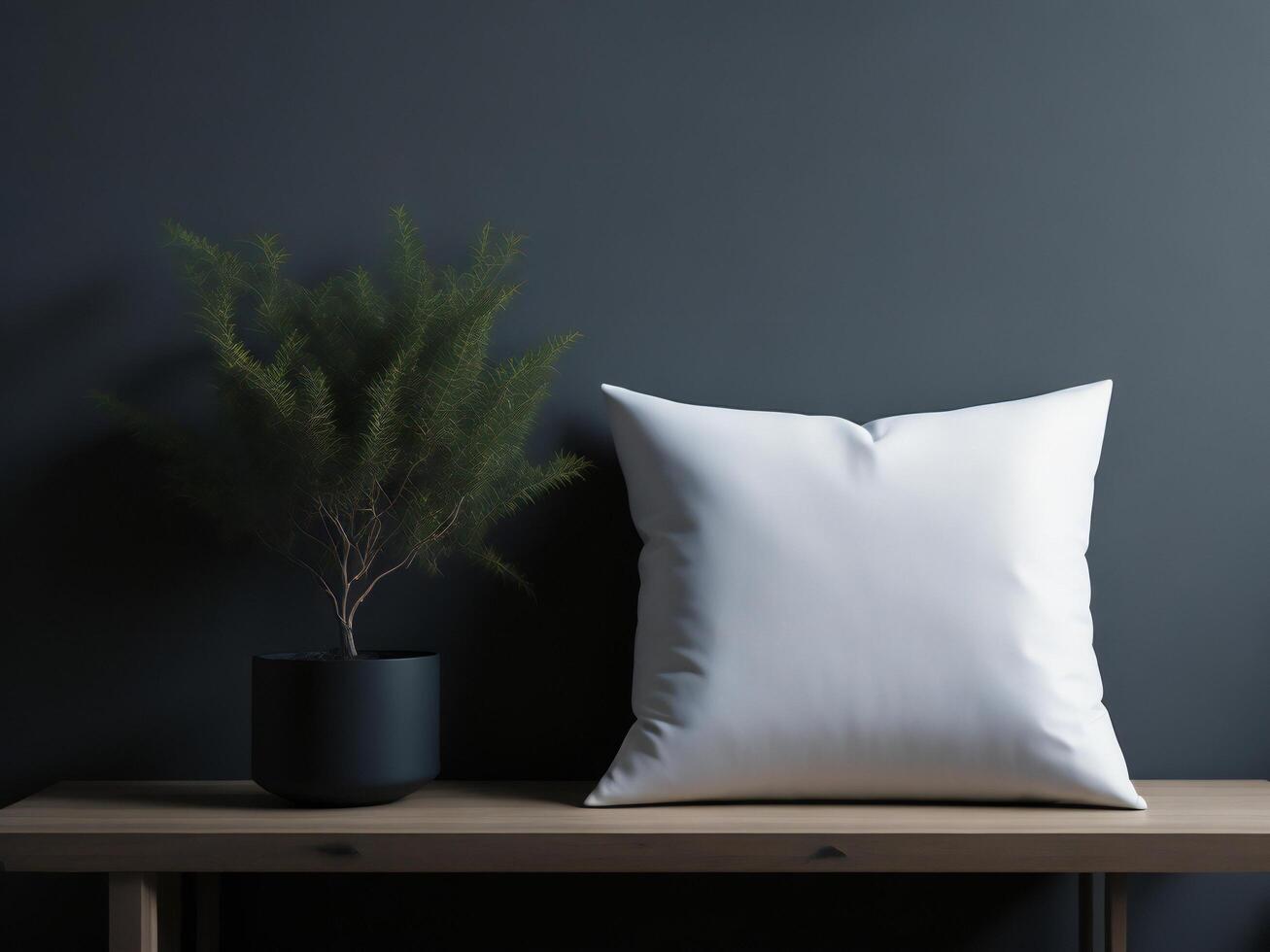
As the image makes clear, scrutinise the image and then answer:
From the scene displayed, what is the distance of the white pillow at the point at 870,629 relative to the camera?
113 centimetres

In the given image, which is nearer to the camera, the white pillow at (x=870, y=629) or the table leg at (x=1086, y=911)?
the white pillow at (x=870, y=629)

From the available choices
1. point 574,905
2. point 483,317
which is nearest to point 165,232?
point 483,317

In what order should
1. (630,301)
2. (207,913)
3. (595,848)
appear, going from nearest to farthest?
(595,848)
(207,913)
(630,301)

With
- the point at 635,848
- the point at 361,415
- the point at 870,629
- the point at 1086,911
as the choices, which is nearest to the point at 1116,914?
the point at 1086,911

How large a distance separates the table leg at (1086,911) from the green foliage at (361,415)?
2.47 feet

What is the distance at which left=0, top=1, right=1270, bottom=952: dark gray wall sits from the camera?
1374 mm

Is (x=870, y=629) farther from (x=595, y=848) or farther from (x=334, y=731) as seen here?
(x=334, y=731)

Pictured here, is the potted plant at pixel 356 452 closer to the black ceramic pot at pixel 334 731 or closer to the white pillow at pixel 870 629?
the black ceramic pot at pixel 334 731

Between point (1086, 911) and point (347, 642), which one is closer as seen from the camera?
point (347, 642)

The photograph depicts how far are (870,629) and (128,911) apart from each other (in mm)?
757

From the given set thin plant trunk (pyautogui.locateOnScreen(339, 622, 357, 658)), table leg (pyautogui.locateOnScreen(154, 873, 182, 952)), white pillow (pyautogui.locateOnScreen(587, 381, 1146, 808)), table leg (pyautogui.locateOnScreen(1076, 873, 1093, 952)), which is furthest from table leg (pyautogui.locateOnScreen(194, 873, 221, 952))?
table leg (pyautogui.locateOnScreen(1076, 873, 1093, 952))

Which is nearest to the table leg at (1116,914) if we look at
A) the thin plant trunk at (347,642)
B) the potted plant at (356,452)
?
the potted plant at (356,452)

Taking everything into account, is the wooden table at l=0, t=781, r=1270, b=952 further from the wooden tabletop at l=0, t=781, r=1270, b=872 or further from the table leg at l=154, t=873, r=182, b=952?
the table leg at l=154, t=873, r=182, b=952

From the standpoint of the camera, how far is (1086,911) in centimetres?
A: 132
